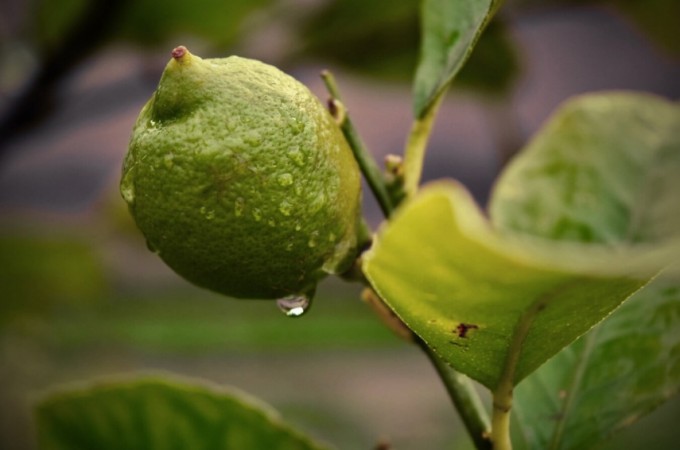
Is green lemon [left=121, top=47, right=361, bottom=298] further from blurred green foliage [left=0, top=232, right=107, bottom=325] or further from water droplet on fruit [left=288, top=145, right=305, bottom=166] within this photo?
blurred green foliage [left=0, top=232, right=107, bottom=325]

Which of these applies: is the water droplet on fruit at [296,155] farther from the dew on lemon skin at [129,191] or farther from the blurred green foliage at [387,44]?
the blurred green foliage at [387,44]

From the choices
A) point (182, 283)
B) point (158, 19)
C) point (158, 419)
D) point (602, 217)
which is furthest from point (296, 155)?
point (182, 283)

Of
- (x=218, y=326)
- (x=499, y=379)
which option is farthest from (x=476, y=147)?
(x=499, y=379)

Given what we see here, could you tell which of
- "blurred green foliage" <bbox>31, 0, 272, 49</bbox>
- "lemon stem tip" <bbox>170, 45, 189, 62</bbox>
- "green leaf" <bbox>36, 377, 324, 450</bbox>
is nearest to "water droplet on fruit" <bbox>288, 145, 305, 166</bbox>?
"lemon stem tip" <bbox>170, 45, 189, 62</bbox>

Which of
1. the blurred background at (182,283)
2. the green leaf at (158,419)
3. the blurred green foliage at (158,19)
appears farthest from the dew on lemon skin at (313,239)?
the blurred green foliage at (158,19)

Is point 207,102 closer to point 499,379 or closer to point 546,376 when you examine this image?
point 499,379
